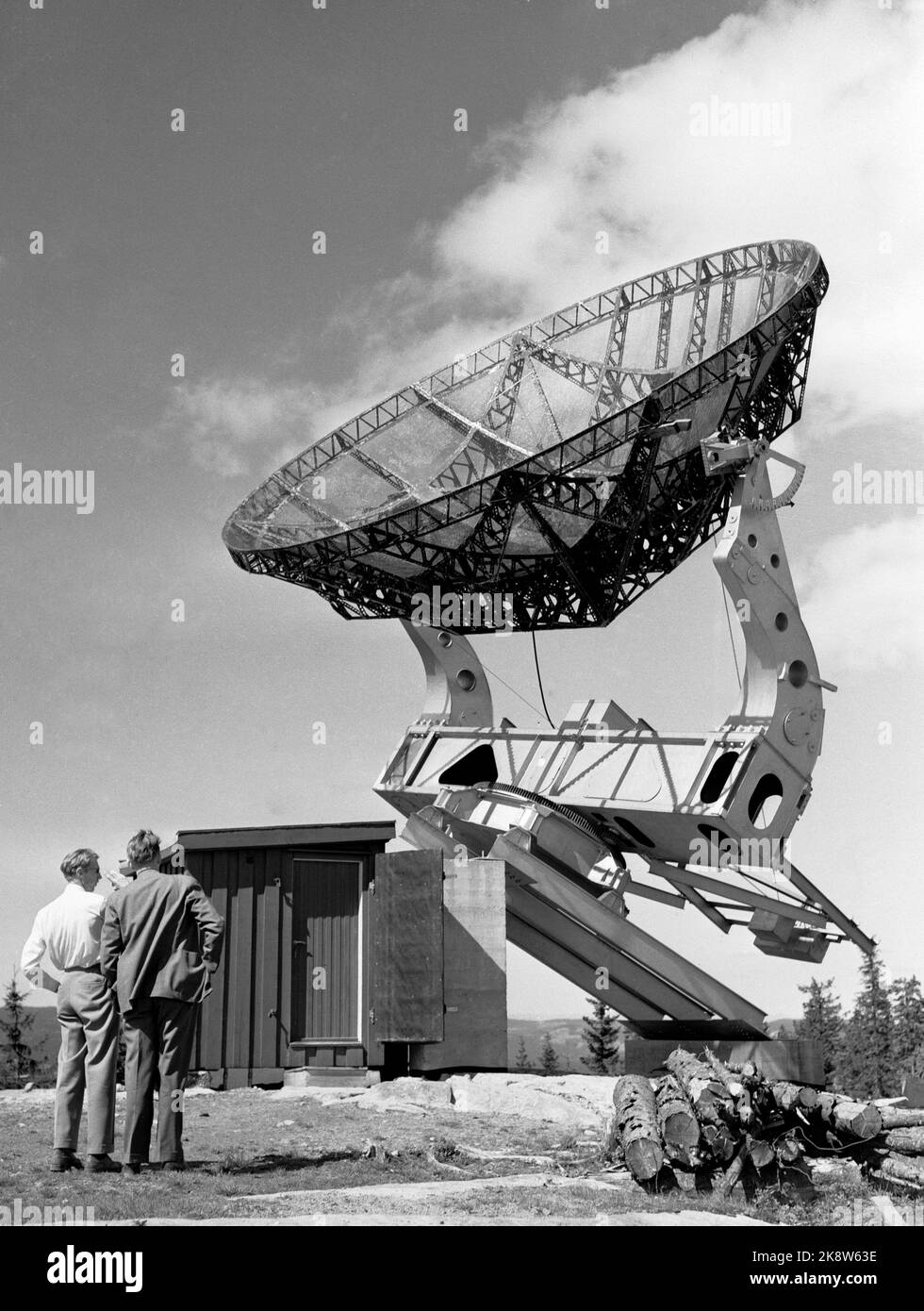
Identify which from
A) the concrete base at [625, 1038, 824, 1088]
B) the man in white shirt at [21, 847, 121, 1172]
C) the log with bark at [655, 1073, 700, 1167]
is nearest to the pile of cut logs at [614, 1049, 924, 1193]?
the log with bark at [655, 1073, 700, 1167]

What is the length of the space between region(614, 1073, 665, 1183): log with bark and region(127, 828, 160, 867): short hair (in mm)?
3686

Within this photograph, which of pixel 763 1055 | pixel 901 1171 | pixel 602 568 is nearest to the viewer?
pixel 901 1171

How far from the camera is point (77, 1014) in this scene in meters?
8.73

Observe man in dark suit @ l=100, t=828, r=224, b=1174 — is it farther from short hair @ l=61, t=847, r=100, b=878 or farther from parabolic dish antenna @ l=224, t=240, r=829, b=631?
parabolic dish antenna @ l=224, t=240, r=829, b=631

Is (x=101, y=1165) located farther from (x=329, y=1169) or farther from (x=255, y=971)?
(x=255, y=971)

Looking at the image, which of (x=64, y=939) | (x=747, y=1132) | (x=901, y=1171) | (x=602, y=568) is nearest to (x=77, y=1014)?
(x=64, y=939)

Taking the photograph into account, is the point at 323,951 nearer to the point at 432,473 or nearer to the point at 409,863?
the point at 409,863

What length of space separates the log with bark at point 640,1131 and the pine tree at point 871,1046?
55.6 meters

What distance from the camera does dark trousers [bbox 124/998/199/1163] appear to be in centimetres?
841

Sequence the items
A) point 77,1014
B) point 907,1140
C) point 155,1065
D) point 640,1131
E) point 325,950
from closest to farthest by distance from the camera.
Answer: point 155,1065
point 77,1014
point 640,1131
point 907,1140
point 325,950

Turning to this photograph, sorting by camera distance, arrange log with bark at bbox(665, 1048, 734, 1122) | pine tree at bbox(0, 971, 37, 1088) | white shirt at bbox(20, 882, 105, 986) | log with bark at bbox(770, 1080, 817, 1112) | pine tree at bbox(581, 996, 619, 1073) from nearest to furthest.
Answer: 1. white shirt at bbox(20, 882, 105, 986)
2. log with bark at bbox(665, 1048, 734, 1122)
3. log with bark at bbox(770, 1080, 817, 1112)
4. pine tree at bbox(0, 971, 37, 1088)
5. pine tree at bbox(581, 996, 619, 1073)

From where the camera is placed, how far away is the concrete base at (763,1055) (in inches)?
732

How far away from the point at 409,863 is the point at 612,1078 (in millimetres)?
4038

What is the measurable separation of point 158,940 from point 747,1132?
4.14 m
